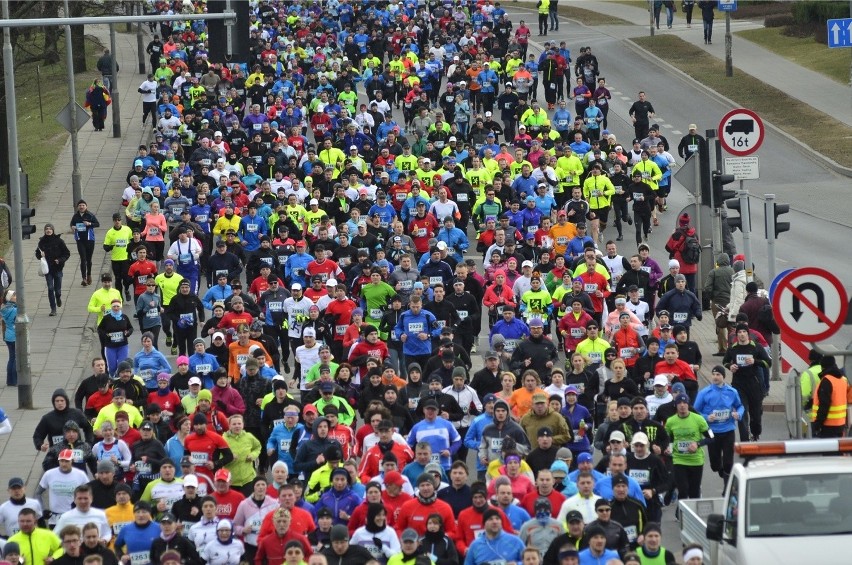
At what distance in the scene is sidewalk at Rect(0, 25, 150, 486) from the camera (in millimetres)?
25266

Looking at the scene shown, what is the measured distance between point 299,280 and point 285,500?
1056 cm

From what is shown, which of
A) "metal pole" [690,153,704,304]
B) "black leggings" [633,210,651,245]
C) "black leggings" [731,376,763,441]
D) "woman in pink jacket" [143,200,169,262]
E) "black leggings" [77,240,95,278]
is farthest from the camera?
"black leggings" [633,210,651,245]

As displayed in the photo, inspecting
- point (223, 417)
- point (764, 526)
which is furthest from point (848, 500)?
point (223, 417)

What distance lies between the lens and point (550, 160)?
34438 millimetres

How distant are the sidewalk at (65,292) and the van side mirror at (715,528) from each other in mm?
10771

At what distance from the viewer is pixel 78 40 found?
5700 centimetres

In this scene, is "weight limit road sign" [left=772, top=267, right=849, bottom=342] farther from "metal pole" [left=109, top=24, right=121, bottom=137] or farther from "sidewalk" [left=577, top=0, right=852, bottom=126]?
"sidewalk" [left=577, top=0, right=852, bottom=126]

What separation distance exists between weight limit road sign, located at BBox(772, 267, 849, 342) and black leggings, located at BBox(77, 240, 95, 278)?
58.7 ft

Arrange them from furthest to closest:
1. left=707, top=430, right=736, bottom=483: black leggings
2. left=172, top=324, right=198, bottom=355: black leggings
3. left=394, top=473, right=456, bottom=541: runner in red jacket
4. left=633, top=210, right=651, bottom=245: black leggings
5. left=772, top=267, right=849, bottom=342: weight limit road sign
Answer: left=633, top=210, right=651, bottom=245: black leggings
left=172, top=324, right=198, bottom=355: black leggings
left=707, top=430, right=736, bottom=483: black leggings
left=394, top=473, right=456, bottom=541: runner in red jacket
left=772, top=267, right=849, bottom=342: weight limit road sign

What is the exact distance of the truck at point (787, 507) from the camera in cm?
1385

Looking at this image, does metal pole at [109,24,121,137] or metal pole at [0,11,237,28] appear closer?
metal pole at [0,11,237,28]

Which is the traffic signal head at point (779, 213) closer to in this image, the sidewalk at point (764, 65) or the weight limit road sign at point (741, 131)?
the weight limit road sign at point (741, 131)

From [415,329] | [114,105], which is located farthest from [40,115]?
[415,329]

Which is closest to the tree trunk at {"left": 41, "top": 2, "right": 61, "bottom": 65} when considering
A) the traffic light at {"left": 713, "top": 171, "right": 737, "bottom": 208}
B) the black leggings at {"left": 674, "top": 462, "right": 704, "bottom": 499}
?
the traffic light at {"left": 713, "top": 171, "right": 737, "bottom": 208}
